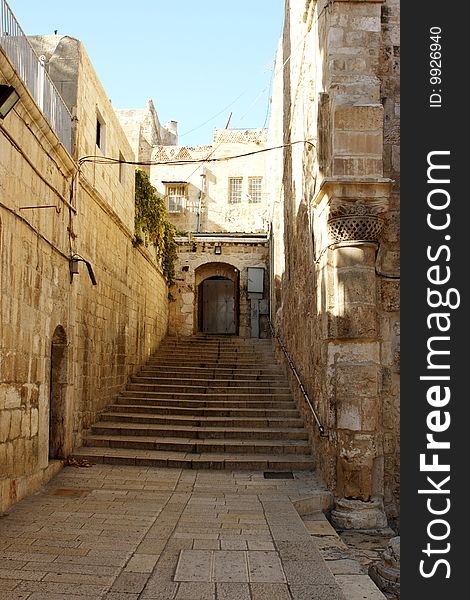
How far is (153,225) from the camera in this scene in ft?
50.0

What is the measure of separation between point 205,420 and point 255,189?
17632mm

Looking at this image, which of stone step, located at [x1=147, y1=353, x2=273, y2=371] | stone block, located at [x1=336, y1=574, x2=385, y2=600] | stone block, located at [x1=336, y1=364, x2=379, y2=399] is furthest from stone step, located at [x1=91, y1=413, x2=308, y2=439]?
stone block, located at [x1=336, y1=574, x2=385, y2=600]

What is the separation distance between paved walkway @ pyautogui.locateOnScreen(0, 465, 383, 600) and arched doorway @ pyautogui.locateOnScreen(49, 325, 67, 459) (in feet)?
2.58

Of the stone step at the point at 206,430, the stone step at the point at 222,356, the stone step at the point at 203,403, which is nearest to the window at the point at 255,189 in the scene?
the stone step at the point at 222,356

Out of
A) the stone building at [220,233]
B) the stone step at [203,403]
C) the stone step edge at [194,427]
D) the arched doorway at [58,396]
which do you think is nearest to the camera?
the arched doorway at [58,396]

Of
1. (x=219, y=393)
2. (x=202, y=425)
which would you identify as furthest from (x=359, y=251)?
(x=219, y=393)

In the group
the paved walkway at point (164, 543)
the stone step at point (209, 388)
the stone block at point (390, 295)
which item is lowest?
the paved walkway at point (164, 543)

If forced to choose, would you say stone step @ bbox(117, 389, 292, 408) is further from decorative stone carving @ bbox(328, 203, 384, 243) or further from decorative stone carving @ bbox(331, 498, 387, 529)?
decorative stone carving @ bbox(328, 203, 384, 243)

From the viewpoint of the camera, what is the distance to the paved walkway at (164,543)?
3820 mm

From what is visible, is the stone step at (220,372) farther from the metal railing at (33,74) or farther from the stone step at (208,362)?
the metal railing at (33,74)

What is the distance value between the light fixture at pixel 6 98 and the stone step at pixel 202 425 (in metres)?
5.56

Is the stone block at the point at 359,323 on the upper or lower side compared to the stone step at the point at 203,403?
upper

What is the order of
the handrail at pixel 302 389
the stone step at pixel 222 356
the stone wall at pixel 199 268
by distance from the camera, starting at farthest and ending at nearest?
the stone wall at pixel 199 268 < the stone step at pixel 222 356 < the handrail at pixel 302 389

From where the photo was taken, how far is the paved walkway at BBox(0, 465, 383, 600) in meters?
3.82
